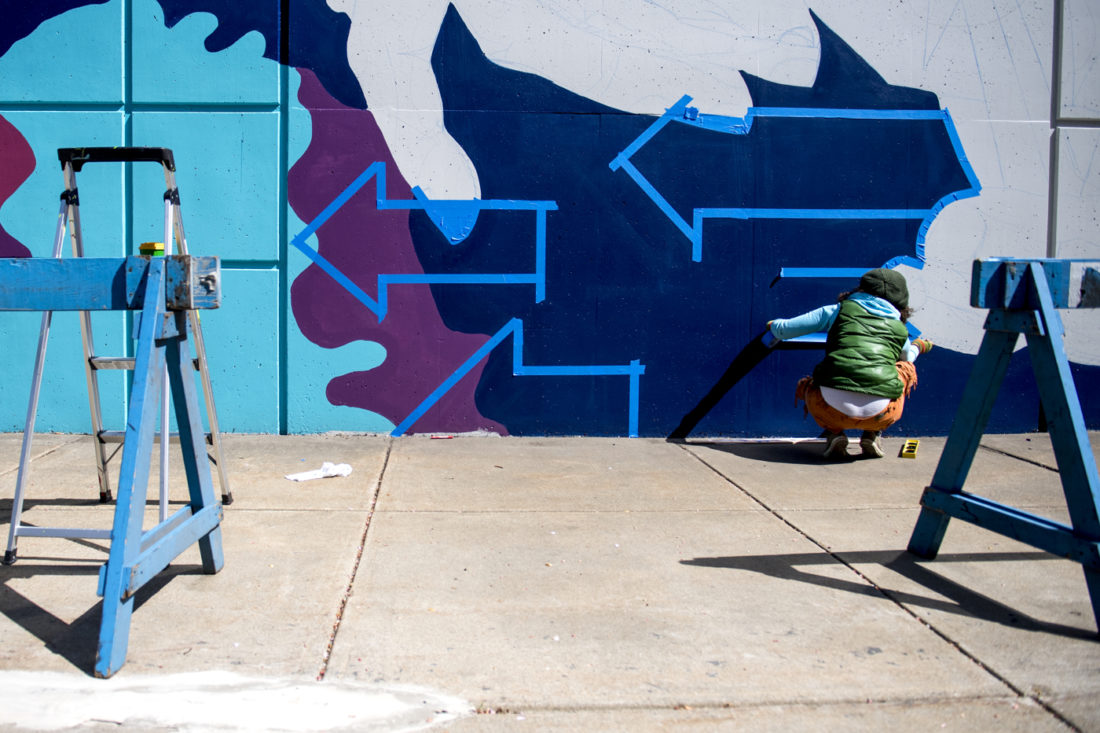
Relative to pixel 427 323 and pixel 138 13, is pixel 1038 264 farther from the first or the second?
pixel 138 13

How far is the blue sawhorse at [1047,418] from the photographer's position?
335 cm

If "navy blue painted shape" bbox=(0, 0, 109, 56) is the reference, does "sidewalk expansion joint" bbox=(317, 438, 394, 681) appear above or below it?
below

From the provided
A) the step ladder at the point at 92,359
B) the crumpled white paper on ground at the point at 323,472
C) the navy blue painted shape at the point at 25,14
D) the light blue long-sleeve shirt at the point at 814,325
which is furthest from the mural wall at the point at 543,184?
the step ladder at the point at 92,359

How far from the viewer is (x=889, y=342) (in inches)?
234

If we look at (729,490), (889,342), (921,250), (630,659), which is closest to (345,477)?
(729,490)

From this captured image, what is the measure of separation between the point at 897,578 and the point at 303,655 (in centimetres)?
245

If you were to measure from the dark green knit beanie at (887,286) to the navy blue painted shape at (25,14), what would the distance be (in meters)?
5.77

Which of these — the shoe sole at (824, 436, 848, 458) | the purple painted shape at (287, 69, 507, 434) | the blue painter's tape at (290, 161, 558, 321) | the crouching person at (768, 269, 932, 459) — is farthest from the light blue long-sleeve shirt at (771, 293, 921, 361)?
the purple painted shape at (287, 69, 507, 434)

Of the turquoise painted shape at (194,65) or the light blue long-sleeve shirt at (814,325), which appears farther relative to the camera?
the turquoise painted shape at (194,65)

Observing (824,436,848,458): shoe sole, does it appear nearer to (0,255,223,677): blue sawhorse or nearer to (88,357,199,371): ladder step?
(0,255,223,677): blue sawhorse

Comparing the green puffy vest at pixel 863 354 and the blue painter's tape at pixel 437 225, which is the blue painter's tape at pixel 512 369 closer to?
the blue painter's tape at pixel 437 225

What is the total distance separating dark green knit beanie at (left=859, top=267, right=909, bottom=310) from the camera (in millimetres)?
6098

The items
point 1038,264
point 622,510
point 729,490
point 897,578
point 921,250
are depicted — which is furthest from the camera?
point 921,250

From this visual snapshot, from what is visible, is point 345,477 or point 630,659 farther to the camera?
point 345,477
